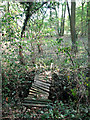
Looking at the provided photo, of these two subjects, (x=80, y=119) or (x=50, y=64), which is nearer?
(x=80, y=119)

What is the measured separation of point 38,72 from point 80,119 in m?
2.76

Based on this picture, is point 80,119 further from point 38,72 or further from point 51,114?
point 38,72

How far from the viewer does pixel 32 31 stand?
Result: 4.86 m

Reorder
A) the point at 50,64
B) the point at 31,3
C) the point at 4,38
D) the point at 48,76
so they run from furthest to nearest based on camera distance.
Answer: the point at 50,64, the point at 48,76, the point at 31,3, the point at 4,38

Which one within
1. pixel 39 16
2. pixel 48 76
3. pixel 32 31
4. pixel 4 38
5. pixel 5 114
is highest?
pixel 39 16

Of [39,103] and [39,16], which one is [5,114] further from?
[39,16]

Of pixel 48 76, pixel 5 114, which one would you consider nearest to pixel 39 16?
pixel 48 76

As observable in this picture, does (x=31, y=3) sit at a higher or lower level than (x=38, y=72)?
higher

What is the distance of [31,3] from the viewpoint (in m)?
4.29

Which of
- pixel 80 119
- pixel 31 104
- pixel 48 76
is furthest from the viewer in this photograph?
pixel 48 76

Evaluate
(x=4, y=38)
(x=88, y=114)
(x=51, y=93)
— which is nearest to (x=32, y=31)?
A: (x=4, y=38)

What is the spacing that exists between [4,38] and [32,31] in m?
1.69

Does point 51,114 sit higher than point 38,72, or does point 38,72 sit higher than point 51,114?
point 38,72

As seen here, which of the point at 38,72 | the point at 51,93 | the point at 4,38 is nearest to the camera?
the point at 4,38
